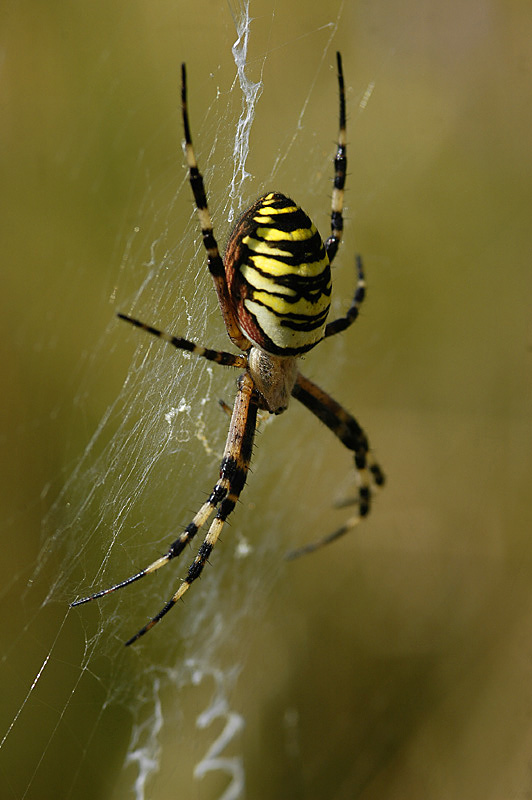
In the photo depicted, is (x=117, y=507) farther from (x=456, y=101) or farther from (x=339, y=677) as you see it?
(x=456, y=101)

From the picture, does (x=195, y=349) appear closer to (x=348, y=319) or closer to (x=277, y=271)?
(x=277, y=271)

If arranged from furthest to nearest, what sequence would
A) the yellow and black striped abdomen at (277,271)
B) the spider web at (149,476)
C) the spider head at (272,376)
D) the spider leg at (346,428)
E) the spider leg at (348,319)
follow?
the spider leg at (346,428), the spider leg at (348,319), the spider head at (272,376), the spider web at (149,476), the yellow and black striped abdomen at (277,271)

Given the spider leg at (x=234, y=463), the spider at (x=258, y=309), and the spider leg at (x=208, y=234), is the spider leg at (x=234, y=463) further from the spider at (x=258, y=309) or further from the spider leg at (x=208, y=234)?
the spider leg at (x=208, y=234)

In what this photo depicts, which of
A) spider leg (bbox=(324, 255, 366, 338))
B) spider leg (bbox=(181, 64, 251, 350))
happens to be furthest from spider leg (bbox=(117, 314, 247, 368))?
spider leg (bbox=(324, 255, 366, 338))

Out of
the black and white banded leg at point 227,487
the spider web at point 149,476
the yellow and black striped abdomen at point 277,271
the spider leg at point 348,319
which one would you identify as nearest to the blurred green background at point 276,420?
the spider web at point 149,476

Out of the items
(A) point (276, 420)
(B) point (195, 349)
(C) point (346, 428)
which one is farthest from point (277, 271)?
(A) point (276, 420)

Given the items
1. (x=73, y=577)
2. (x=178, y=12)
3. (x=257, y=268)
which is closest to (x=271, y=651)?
(x=73, y=577)
